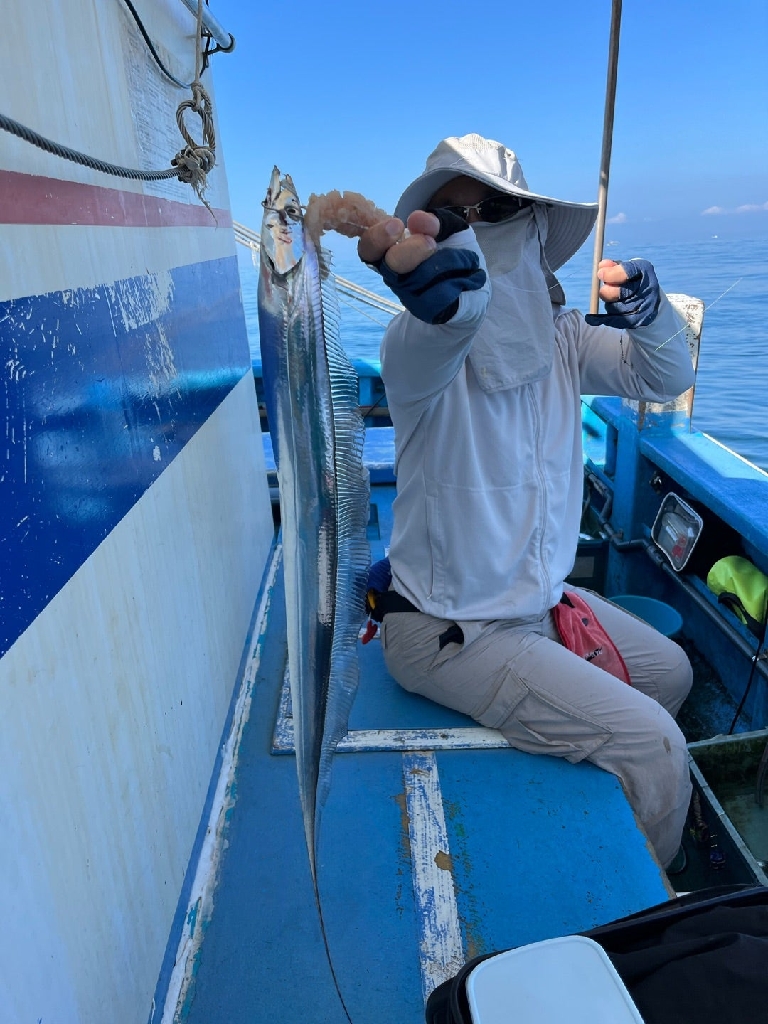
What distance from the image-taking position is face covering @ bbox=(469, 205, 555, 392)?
208cm

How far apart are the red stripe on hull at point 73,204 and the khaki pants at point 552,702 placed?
4.66ft

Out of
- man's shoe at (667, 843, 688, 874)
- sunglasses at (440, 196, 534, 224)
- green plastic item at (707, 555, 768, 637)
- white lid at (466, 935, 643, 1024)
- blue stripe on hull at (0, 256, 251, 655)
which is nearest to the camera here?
white lid at (466, 935, 643, 1024)

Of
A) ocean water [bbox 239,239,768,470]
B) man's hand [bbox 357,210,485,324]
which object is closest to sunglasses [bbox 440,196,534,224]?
man's hand [bbox 357,210,485,324]

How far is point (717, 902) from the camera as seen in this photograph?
1.05 m

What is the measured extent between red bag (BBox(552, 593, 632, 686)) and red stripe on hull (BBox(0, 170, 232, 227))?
1.76 metres

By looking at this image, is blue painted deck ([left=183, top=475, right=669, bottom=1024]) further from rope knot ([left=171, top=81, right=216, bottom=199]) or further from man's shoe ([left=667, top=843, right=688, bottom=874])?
rope knot ([left=171, top=81, right=216, bottom=199])

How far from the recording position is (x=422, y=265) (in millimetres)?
1319

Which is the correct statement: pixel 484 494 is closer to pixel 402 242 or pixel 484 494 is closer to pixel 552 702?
pixel 552 702

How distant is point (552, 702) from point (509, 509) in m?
0.62

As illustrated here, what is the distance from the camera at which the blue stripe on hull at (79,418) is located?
96 centimetres

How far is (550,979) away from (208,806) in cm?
130

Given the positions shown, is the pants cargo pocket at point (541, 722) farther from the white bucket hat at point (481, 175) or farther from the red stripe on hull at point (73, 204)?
the red stripe on hull at point (73, 204)

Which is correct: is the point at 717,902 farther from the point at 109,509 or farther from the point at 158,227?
the point at 158,227

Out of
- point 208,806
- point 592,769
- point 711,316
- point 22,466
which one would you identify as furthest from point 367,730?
point 711,316
